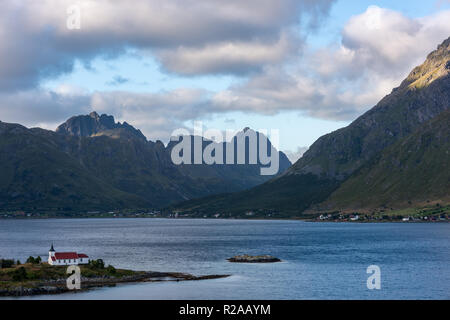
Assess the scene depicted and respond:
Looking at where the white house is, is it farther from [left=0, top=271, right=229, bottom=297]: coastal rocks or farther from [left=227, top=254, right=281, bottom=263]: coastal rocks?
[left=227, top=254, right=281, bottom=263]: coastal rocks

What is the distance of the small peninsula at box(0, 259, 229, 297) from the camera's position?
124938mm

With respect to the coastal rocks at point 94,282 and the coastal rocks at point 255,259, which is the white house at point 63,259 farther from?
the coastal rocks at point 255,259

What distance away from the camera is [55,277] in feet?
447

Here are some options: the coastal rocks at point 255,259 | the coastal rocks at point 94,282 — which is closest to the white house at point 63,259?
the coastal rocks at point 94,282

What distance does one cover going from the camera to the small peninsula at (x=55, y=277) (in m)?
125

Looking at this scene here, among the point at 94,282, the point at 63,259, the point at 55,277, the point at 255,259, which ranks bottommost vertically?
the point at 94,282

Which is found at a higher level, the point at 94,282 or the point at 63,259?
the point at 63,259

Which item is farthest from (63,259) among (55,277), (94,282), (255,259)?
(255,259)

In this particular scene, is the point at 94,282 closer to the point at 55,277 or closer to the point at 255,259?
the point at 55,277

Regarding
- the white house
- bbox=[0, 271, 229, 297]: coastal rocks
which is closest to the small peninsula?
bbox=[0, 271, 229, 297]: coastal rocks

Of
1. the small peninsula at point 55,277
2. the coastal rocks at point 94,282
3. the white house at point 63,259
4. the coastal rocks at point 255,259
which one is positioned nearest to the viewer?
the coastal rocks at point 94,282
